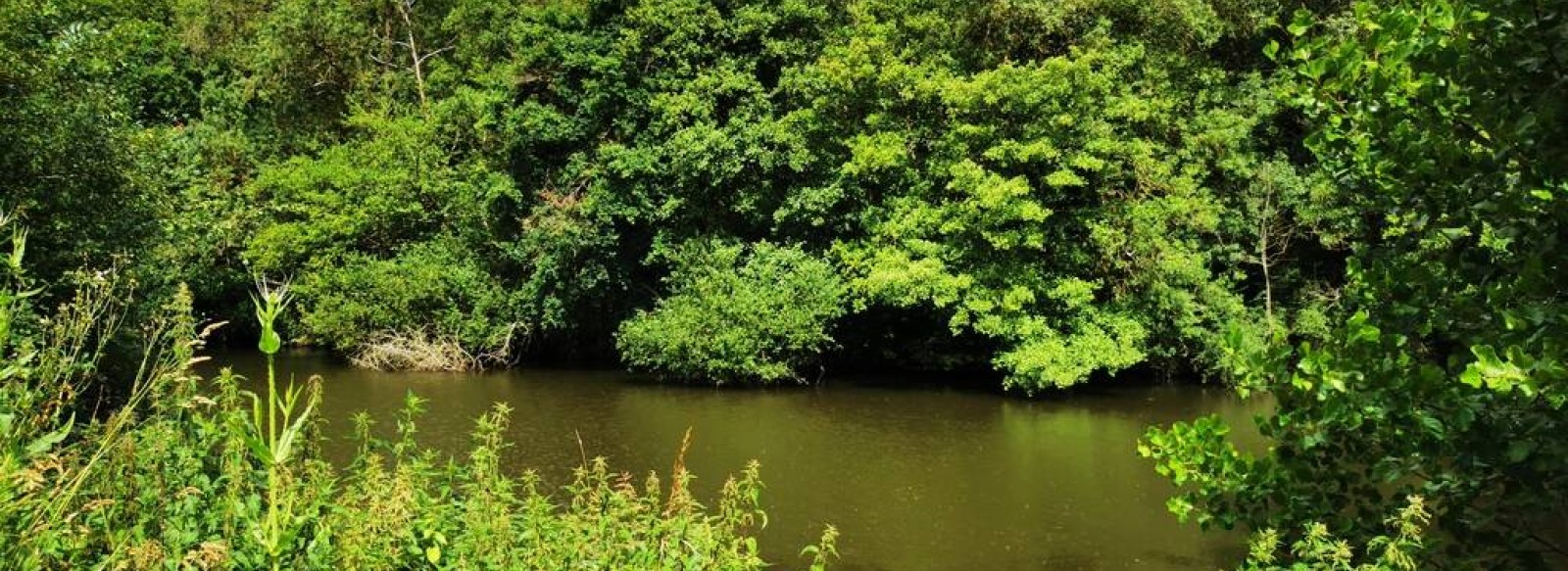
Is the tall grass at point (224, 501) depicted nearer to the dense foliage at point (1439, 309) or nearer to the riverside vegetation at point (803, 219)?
the riverside vegetation at point (803, 219)

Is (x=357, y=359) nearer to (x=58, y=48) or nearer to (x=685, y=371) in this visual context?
(x=685, y=371)

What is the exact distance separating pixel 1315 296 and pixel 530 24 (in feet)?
60.4

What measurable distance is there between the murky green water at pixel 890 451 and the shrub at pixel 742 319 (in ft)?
2.14

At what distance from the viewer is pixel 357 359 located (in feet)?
78.4

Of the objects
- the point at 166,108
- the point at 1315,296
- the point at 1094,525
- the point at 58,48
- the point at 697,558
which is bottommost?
the point at 1094,525

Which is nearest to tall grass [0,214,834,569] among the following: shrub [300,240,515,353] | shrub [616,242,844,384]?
shrub [616,242,844,384]

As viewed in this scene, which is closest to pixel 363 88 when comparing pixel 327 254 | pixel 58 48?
pixel 327 254

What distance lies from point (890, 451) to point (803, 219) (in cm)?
862

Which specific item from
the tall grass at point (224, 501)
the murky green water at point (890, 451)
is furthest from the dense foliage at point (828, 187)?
the tall grass at point (224, 501)

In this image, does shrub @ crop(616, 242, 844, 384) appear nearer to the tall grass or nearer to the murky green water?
the murky green water

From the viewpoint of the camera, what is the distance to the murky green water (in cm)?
1034

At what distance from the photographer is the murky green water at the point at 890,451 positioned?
33.9 ft

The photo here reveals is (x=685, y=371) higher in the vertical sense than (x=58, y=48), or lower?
lower

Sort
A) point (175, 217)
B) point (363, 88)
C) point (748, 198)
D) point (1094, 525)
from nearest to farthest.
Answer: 1. point (1094, 525)
2. point (175, 217)
3. point (748, 198)
4. point (363, 88)
